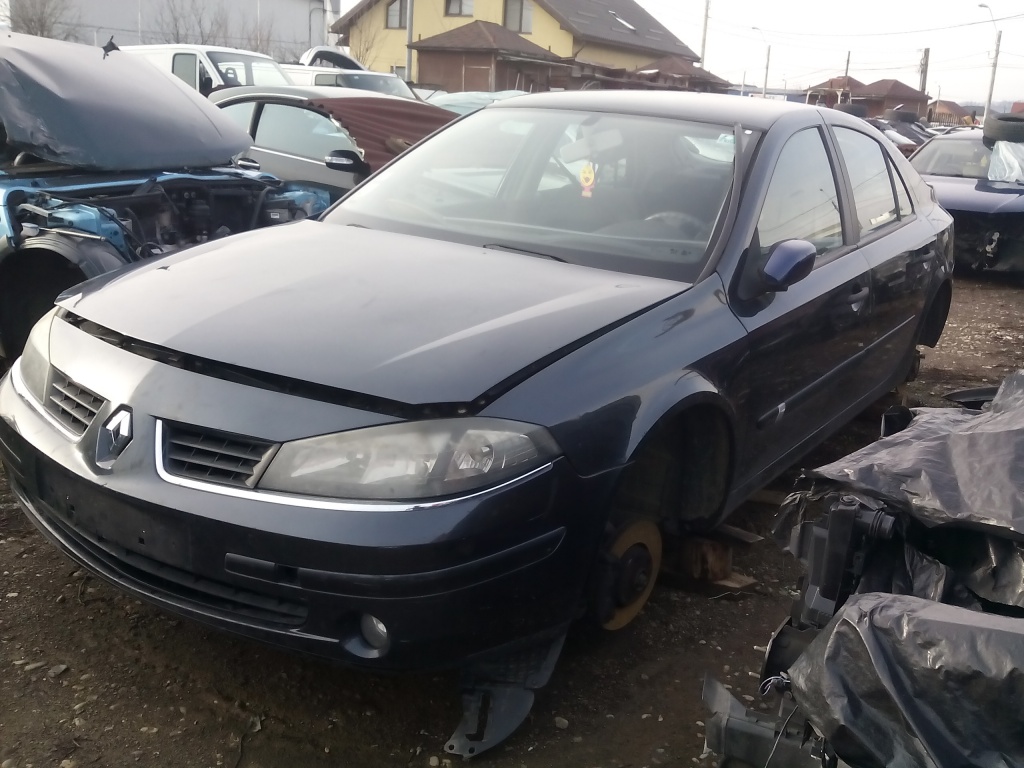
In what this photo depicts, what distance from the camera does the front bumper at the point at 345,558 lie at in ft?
6.78

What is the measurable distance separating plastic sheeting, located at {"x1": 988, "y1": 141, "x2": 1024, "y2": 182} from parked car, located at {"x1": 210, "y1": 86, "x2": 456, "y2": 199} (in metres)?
5.88

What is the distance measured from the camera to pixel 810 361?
11.2 feet

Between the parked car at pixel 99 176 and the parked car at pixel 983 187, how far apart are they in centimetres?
618

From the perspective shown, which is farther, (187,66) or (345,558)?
(187,66)

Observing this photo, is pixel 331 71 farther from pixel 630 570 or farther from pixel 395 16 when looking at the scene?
pixel 395 16

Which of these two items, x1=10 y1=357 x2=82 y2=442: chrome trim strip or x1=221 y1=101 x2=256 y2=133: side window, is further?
x1=221 y1=101 x2=256 y2=133: side window

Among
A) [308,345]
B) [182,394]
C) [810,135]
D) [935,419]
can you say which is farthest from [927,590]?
[810,135]

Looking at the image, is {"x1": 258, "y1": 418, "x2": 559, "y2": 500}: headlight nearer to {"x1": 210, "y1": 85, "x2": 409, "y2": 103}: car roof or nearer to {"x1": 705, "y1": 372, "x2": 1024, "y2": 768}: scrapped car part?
{"x1": 705, "y1": 372, "x2": 1024, "y2": 768}: scrapped car part

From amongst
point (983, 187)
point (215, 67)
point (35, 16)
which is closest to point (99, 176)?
point (983, 187)

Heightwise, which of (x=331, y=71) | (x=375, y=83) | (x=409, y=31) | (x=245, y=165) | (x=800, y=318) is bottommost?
(x=800, y=318)

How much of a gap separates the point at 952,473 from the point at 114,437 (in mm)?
1901

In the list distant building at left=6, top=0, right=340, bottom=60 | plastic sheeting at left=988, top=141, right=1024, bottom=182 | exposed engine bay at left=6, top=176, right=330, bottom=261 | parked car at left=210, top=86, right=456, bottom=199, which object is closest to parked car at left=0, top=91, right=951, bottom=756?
exposed engine bay at left=6, top=176, right=330, bottom=261

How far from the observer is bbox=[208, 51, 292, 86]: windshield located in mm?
12659

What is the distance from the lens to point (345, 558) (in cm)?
206
